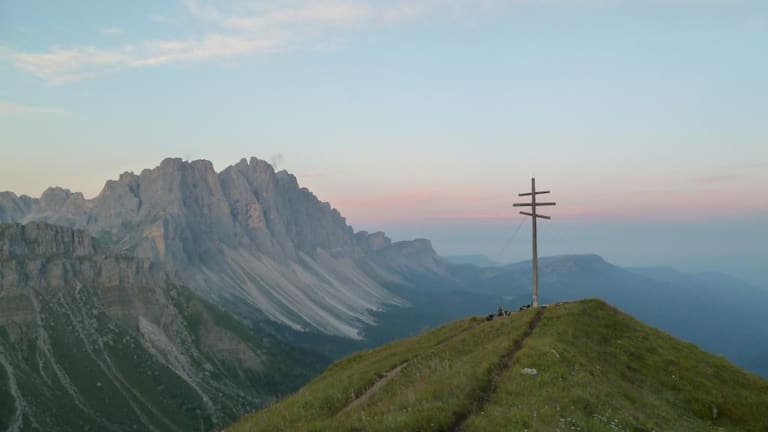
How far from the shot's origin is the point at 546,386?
81.2 feet

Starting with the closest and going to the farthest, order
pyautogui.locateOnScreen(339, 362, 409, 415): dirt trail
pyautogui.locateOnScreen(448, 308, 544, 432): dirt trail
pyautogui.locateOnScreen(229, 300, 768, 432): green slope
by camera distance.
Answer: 1. pyautogui.locateOnScreen(448, 308, 544, 432): dirt trail
2. pyautogui.locateOnScreen(229, 300, 768, 432): green slope
3. pyautogui.locateOnScreen(339, 362, 409, 415): dirt trail

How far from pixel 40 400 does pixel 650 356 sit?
215 m

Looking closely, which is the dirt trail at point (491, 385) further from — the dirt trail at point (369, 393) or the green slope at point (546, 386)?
the dirt trail at point (369, 393)

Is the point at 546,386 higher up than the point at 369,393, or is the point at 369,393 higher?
the point at 546,386

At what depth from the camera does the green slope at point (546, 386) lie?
20875mm

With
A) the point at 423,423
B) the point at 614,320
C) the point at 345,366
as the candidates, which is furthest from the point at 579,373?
the point at 345,366

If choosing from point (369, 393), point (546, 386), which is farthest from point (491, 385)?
point (369, 393)

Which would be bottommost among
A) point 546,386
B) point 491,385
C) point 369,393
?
point 369,393

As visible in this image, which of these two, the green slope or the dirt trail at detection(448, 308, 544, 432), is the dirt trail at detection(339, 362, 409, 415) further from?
the dirt trail at detection(448, 308, 544, 432)

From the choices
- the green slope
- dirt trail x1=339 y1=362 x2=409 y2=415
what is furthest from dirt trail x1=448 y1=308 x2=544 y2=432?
dirt trail x1=339 y1=362 x2=409 y2=415

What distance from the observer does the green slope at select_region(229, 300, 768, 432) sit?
20875mm

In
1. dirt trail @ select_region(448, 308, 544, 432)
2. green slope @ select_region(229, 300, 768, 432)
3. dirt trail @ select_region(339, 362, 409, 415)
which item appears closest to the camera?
dirt trail @ select_region(448, 308, 544, 432)

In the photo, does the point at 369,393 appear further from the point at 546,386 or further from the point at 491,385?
the point at 546,386

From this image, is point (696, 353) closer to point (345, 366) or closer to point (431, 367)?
point (431, 367)
